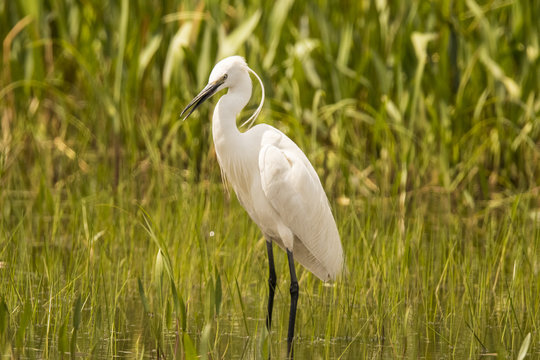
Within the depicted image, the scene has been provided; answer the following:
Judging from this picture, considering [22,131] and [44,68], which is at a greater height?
[44,68]

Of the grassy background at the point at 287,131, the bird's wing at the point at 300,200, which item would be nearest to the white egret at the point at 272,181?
the bird's wing at the point at 300,200

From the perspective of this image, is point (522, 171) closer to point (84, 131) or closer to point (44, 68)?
point (84, 131)

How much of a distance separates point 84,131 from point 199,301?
256 centimetres

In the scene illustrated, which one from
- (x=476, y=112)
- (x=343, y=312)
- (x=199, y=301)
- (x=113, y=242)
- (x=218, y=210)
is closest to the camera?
(x=343, y=312)

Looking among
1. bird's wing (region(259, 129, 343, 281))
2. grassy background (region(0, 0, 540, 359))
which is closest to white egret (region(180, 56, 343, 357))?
bird's wing (region(259, 129, 343, 281))

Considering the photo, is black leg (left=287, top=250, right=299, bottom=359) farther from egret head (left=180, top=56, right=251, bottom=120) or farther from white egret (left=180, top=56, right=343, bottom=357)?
egret head (left=180, top=56, right=251, bottom=120)

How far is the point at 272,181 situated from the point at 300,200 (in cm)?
18

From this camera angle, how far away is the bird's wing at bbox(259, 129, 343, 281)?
3951mm

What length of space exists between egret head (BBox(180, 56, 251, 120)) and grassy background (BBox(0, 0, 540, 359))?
2.70 feet

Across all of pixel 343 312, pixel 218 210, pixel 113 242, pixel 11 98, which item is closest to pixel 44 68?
pixel 11 98

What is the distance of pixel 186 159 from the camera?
6.45 meters

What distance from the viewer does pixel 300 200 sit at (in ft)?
13.3

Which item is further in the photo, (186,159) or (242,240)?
(186,159)

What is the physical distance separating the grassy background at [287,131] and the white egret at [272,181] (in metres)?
0.20
